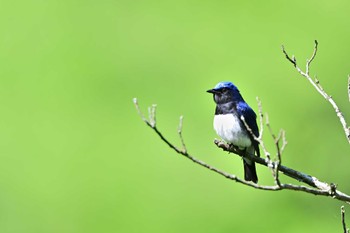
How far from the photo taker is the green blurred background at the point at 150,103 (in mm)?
5848

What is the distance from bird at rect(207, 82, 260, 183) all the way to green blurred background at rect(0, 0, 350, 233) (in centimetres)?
170

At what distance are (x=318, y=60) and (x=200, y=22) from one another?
1213mm

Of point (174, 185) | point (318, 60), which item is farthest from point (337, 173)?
point (174, 185)

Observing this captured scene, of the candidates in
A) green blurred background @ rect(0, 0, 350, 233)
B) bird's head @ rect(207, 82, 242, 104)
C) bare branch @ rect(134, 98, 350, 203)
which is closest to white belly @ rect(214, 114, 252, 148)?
bird's head @ rect(207, 82, 242, 104)

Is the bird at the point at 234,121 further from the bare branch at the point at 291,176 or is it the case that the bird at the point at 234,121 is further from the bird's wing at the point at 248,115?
the bare branch at the point at 291,176

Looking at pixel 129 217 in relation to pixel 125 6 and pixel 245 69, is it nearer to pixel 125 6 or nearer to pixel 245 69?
pixel 245 69

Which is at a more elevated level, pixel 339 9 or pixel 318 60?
pixel 339 9

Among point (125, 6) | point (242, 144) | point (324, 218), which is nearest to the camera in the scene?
point (242, 144)

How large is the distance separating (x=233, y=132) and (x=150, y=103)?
8.49 feet

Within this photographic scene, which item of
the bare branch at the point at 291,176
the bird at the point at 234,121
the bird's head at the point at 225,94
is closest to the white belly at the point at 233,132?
the bird at the point at 234,121

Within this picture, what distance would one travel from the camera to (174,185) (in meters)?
5.94

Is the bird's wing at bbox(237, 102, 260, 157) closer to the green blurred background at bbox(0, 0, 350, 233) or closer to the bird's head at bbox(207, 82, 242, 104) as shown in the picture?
the bird's head at bbox(207, 82, 242, 104)

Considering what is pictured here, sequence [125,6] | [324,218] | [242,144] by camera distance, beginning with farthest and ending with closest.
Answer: [125,6] → [324,218] → [242,144]

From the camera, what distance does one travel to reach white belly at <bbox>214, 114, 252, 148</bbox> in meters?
3.59
